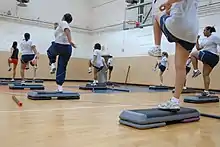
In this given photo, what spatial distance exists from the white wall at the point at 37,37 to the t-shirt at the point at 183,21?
1008 centimetres

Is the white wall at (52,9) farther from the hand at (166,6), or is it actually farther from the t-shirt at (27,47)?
the hand at (166,6)

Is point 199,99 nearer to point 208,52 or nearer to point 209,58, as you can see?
point 209,58

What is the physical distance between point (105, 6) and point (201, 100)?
9583mm

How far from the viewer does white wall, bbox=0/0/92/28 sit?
11.5m

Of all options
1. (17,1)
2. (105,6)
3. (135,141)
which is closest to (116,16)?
(105,6)

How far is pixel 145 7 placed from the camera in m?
10.6

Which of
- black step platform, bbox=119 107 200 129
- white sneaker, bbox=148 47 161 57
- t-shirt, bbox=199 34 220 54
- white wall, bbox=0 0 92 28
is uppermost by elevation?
white wall, bbox=0 0 92 28

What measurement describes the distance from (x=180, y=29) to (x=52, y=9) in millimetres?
10970

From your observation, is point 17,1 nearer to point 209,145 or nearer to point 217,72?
point 217,72

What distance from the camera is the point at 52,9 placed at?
12539mm

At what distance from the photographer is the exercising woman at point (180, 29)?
7.81 ft

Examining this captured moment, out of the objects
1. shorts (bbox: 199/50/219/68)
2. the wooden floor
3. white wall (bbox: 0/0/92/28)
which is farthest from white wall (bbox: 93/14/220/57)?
the wooden floor

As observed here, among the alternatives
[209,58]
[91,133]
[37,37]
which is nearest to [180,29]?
[91,133]

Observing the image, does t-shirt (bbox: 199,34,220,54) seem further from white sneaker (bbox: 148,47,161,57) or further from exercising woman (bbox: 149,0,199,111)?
white sneaker (bbox: 148,47,161,57)
